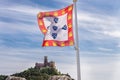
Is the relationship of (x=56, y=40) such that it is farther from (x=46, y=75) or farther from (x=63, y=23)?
(x=46, y=75)

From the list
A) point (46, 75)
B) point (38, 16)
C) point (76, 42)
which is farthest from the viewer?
point (46, 75)

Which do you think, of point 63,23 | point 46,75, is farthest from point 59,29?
point 46,75

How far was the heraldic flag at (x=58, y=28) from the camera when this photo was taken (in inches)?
1117

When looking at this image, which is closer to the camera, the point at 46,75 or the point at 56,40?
the point at 56,40

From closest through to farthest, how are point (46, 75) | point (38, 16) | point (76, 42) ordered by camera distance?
point (76, 42), point (38, 16), point (46, 75)

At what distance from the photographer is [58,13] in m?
29.0

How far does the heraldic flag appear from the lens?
2836cm

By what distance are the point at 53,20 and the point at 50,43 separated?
1.80 metres

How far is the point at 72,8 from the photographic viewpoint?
29.0 m

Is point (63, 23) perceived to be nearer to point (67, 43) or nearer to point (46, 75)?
point (67, 43)

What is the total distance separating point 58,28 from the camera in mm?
28812

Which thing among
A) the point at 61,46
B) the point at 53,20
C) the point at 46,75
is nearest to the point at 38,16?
the point at 53,20

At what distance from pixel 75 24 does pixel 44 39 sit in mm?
2621

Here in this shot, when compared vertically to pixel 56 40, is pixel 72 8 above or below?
above
